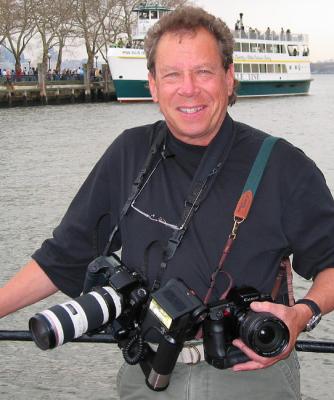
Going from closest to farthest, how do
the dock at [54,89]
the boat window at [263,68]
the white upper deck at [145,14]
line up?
the dock at [54,89]
the white upper deck at [145,14]
the boat window at [263,68]

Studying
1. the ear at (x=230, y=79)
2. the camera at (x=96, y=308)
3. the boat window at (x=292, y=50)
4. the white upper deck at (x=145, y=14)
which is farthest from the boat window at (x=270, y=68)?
the camera at (x=96, y=308)

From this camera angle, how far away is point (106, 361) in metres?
5.04

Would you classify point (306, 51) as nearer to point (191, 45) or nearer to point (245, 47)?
point (245, 47)

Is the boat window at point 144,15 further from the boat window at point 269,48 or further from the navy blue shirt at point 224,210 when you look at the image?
the navy blue shirt at point 224,210

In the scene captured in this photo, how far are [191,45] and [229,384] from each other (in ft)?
3.18

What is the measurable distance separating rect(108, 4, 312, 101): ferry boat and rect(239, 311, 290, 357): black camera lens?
40.8m

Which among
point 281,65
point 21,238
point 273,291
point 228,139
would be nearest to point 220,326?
point 273,291

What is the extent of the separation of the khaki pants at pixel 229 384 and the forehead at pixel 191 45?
34.8 inches

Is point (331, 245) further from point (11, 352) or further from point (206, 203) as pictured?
point (11, 352)

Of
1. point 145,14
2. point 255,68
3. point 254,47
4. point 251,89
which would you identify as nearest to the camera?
point 145,14

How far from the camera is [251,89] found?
47562 mm

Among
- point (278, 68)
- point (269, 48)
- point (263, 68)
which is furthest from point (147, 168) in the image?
point (269, 48)

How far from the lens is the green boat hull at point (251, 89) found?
4288 centimetres

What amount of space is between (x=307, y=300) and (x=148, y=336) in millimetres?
450
